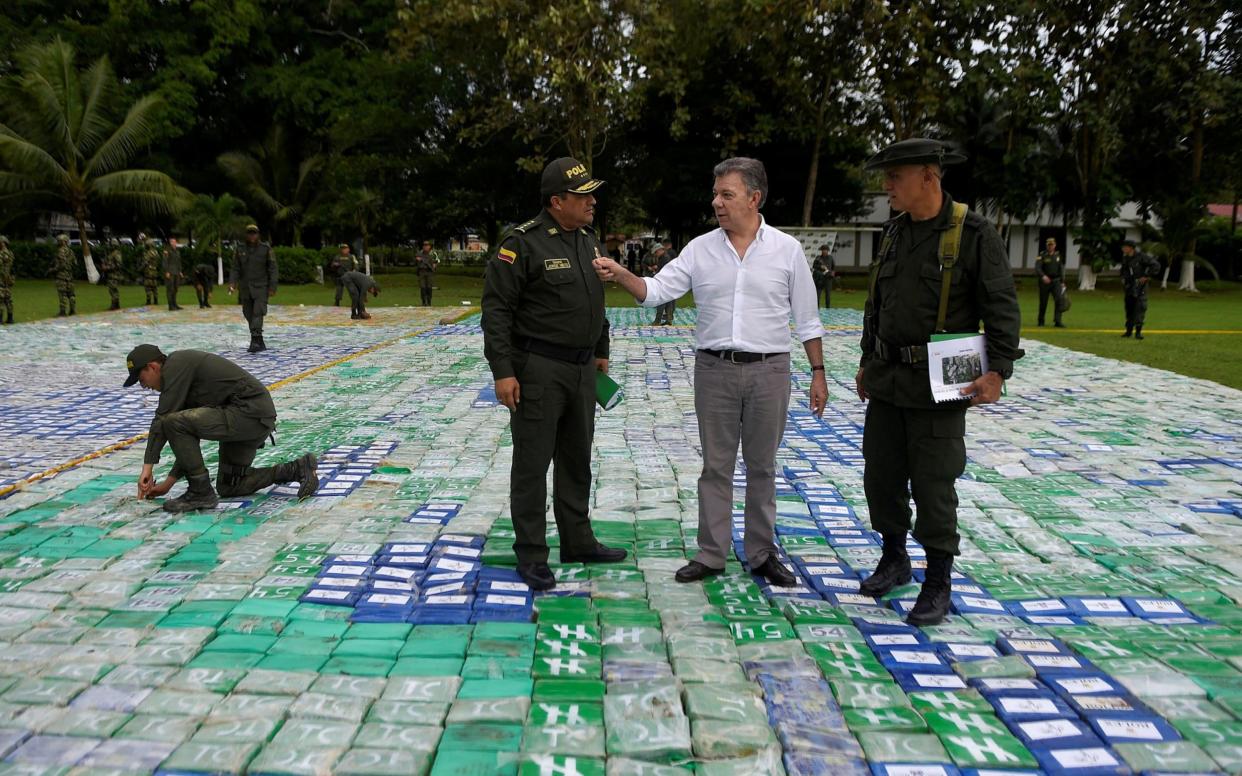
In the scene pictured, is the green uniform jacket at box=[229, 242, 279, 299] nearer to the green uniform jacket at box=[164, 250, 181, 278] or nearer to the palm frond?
the green uniform jacket at box=[164, 250, 181, 278]

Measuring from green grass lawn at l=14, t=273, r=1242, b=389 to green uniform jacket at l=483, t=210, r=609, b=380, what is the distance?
9670 mm

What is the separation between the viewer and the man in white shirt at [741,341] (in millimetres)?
4355

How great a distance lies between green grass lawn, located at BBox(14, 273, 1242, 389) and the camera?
1375cm

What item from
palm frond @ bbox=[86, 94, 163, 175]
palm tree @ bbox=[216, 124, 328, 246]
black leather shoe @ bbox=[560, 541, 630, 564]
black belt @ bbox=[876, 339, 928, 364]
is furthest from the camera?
palm tree @ bbox=[216, 124, 328, 246]

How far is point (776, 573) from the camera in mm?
4461

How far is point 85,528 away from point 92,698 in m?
2.41

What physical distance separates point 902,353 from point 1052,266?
1562cm

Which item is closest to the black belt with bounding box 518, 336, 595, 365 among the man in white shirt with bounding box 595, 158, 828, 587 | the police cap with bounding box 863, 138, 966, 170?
the man in white shirt with bounding box 595, 158, 828, 587

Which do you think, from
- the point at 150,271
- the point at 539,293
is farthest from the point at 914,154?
the point at 150,271

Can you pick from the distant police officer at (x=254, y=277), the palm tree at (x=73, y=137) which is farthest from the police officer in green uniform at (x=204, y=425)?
→ the palm tree at (x=73, y=137)

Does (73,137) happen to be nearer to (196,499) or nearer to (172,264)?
(172,264)

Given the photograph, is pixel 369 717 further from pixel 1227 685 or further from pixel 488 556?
pixel 1227 685

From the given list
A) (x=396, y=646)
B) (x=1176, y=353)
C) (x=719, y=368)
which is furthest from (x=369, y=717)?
(x=1176, y=353)

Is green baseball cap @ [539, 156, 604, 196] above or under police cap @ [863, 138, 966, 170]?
under
